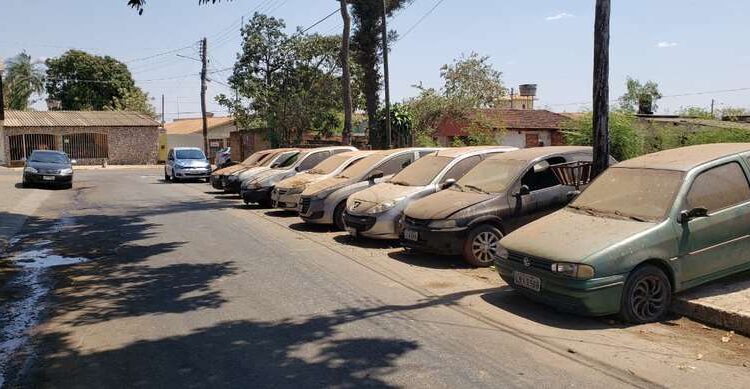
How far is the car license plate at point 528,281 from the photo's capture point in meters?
5.91

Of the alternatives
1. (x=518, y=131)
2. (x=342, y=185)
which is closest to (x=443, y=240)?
(x=342, y=185)

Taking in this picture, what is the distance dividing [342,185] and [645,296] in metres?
7.00

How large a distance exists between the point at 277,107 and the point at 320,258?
2477cm

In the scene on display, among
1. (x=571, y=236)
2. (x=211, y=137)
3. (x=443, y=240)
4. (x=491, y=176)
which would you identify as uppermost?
(x=211, y=137)

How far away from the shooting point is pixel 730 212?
6.16 m

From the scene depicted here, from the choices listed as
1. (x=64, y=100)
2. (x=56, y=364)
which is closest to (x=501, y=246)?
(x=56, y=364)

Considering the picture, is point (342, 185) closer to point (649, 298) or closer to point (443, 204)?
point (443, 204)

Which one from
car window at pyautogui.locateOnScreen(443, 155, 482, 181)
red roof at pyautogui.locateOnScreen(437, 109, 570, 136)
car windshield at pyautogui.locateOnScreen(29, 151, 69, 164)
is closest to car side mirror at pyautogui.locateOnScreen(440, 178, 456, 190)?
car window at pyautogui.locateOnScreen(443, 155, 482, 181)

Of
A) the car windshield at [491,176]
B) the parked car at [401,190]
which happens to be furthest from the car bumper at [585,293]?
the parked car at [401,190]

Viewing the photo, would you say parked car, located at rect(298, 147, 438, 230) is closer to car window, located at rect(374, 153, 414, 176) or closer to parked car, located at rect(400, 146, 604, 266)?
car window, located at rect(374, 153, 414, 176)

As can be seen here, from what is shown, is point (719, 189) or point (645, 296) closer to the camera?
point (645, 296)

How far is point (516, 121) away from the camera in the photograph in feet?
114

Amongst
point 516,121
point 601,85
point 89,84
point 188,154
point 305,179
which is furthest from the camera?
point 89,84

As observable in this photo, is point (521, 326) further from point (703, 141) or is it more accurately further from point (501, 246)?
point (703, 141)
